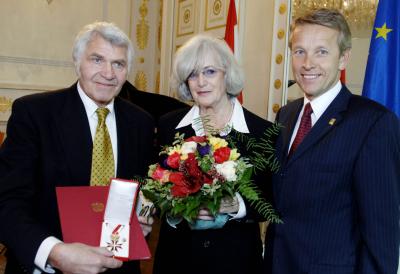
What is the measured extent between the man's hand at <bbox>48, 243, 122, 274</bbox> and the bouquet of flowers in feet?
1.00

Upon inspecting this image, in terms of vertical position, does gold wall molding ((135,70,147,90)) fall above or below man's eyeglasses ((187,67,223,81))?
above

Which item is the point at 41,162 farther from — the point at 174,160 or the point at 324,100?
the point at 324,100

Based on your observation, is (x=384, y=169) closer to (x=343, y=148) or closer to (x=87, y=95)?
(x=343, y=148)

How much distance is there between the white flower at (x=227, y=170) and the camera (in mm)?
1673

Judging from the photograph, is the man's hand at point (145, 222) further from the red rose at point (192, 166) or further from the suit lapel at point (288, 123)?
the suit lapel at point (288, 123)

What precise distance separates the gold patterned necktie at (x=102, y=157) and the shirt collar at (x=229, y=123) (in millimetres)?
471

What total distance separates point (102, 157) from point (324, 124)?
1.03 m

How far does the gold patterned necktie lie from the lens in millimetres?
1914

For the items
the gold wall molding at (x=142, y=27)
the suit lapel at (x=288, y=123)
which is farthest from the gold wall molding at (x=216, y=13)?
the suit lapel at (x=288, y=123)

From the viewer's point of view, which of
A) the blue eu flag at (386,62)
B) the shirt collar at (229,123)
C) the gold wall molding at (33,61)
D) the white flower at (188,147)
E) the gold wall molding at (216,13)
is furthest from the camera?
the gold wall molding at (33,61)

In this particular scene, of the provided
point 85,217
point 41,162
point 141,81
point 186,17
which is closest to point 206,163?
point 85,217

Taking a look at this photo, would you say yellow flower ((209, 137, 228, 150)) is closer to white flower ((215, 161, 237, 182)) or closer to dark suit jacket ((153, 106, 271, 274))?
white flower ((215, 161, 237, 182))

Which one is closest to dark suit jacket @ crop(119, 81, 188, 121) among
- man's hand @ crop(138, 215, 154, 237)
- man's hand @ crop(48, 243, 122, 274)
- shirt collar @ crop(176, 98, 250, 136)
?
shirt collar @ crop(176, 98, 250, 136)

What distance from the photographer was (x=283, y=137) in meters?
2.13
